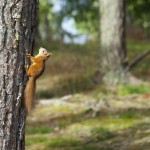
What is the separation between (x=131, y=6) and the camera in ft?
53.3

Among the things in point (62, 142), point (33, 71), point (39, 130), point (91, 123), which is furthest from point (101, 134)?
point (33, 71)

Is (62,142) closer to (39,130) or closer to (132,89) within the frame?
(39,130)

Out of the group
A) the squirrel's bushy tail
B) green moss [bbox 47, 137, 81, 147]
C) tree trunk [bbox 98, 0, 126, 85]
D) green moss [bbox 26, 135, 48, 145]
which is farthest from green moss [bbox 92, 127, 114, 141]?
tree trunk [bbox 98, 0, 126, 85]

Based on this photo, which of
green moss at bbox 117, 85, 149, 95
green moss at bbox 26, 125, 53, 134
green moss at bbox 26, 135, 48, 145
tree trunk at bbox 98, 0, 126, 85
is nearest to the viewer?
green moss at bbox 26, 135, 48, 145

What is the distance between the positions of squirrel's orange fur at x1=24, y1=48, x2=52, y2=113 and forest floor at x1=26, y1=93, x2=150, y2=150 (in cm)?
307

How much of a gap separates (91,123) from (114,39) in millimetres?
4095

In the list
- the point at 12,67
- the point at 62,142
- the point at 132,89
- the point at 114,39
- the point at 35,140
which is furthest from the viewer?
the point at 114,39

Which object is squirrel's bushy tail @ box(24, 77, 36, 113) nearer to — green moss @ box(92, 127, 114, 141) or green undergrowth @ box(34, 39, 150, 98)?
green moss @ box(92, 127, 114, 141)

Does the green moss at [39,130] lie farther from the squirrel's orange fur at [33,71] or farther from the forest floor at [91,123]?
the squirrel's orange fur at [33,71]

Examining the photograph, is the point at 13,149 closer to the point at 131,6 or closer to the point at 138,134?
the point at 138,134

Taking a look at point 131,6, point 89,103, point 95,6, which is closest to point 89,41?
point 95,6

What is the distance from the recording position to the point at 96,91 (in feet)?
41.4

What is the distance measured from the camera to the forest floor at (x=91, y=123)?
26.7ft

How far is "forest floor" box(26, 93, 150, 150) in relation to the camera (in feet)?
26.7
